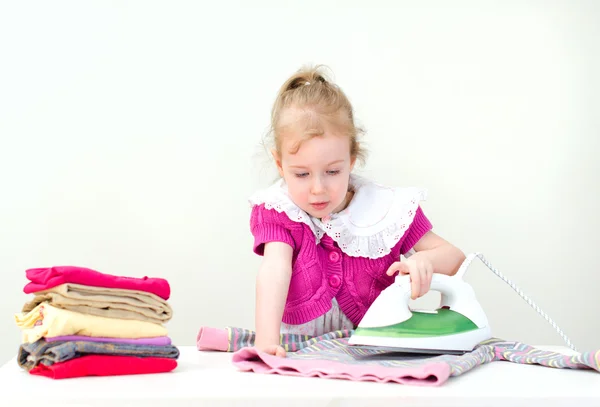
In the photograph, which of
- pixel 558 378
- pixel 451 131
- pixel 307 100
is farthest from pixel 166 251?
pixel 558 378

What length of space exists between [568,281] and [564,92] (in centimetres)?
54

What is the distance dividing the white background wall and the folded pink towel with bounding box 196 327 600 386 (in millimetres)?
558

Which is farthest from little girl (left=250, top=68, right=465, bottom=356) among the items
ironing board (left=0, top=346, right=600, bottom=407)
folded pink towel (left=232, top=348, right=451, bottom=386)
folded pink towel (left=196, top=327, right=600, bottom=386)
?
ironing board (left=0, top=346, right=600, bottom=407)

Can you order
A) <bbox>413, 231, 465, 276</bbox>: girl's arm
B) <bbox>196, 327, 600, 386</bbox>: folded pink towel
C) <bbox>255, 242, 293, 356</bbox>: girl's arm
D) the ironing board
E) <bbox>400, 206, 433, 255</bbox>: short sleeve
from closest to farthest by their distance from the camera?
the ironing board, <bbox>196, 327, 600, 386</bbox>: folded pink towel, <bbox>255, 242, 293, 356</bbox>: girl's arm, <bbox>413, 231, 465, 276</bbox>: girl's arm, <bbox>400, 206, 433, 255</bbox>: short sleeve

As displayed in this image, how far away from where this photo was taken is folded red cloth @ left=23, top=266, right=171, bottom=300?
1152 millimetres

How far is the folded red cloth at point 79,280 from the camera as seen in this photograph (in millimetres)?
1152

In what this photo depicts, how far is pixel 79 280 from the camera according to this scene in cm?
116

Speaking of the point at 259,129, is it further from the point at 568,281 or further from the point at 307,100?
the point at 568,281

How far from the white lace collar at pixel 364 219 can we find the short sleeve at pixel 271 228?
0.05 ft

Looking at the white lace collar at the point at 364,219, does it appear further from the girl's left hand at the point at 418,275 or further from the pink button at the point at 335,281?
the girl's left hand at the point at 418,275

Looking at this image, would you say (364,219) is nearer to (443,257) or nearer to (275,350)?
(443,257)

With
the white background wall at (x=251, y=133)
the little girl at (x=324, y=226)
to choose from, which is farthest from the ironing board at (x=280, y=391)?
the white background wall at (x=251, y=133)

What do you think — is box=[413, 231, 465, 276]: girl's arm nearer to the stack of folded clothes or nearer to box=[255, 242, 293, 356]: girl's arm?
box=[255, 242, 293, 356]: girl's arm

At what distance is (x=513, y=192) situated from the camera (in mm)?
2090
